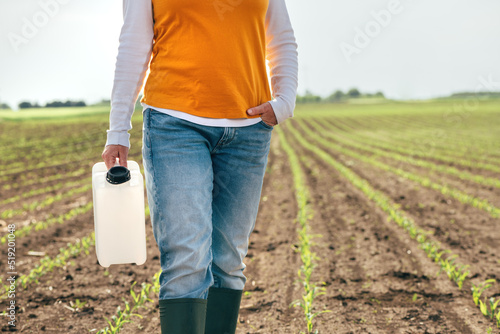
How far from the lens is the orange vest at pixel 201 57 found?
66.3 inches

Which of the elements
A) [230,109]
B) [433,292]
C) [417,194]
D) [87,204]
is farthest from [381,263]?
[87,204]

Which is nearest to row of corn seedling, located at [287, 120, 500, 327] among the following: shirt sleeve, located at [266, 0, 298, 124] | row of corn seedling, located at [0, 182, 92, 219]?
Answer: shirt sleeve, located at [266, 0, 298, 124]

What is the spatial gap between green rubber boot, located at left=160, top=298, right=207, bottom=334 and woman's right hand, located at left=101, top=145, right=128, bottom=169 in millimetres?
533

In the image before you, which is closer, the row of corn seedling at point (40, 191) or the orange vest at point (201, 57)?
the orange vest at point (201, 57)

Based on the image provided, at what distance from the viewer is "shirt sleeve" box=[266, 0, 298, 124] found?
2047mm

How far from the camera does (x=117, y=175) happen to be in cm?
176

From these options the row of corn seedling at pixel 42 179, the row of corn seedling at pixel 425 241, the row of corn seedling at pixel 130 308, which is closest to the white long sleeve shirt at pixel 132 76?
the row of corn seedling at pixel 130 308

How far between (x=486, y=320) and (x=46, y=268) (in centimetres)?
322

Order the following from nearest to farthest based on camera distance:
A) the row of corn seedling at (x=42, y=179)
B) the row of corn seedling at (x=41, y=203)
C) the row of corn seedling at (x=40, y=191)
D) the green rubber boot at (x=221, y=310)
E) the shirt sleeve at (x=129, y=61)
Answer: the shirt sleeve at (x=129, y=61)
the green rubber boot at (x=221, y=310)
the row of corn seedling at (x=41, y=203)
the row of corn seedling at (x=40, y=191)
the row of corn seedling at (x=42, y=179)

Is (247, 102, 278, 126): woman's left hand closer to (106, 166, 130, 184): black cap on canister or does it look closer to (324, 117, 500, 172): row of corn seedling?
(106, 166, 130, 184): black cap on canister

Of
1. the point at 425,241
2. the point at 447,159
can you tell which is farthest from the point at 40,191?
the point at 447,159

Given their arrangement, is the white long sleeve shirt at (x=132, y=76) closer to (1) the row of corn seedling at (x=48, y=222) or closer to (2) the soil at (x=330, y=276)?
(2) the soil at (x=330, y=276)

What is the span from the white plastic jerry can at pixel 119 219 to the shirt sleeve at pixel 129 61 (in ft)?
0.58

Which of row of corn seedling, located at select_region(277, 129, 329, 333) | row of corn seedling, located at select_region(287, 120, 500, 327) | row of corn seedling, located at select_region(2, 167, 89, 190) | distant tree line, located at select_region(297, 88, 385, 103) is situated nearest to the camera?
row of corn seedling, located at select_region(277, 129, 329, 333)
